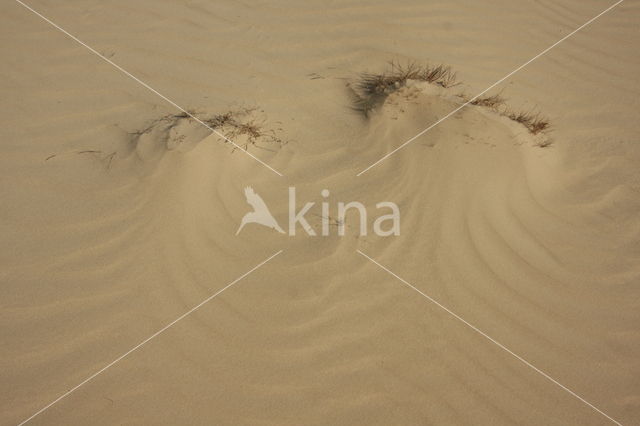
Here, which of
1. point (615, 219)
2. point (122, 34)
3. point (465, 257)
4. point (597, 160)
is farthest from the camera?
point (122, 34)

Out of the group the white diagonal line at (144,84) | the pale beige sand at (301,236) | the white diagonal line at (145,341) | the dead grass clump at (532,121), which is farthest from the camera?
the dead grass clump at (532,121)

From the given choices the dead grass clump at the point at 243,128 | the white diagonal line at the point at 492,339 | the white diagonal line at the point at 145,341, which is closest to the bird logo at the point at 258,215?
the white diagonal line at the point at 145,341

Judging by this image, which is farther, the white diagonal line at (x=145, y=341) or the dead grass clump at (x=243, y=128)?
the dead grass clump at (x=243, y=128)

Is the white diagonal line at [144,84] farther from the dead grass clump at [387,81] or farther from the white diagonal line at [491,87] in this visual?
the dead grass clump at [387,81]

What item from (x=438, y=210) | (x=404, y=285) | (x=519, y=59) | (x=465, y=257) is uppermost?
(x=519, y=59)

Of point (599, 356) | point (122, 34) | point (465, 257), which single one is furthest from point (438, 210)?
point (122, 34)

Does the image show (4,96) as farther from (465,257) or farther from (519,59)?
(519,59)

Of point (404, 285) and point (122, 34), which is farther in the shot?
point (122, 34)

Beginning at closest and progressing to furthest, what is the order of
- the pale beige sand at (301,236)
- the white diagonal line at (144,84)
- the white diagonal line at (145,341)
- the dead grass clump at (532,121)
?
the white diagonal line at (145,341) < the pale beige sand at (301,236) < the white diagonal line at (144,84) < the dead grass clump at (532,121)
